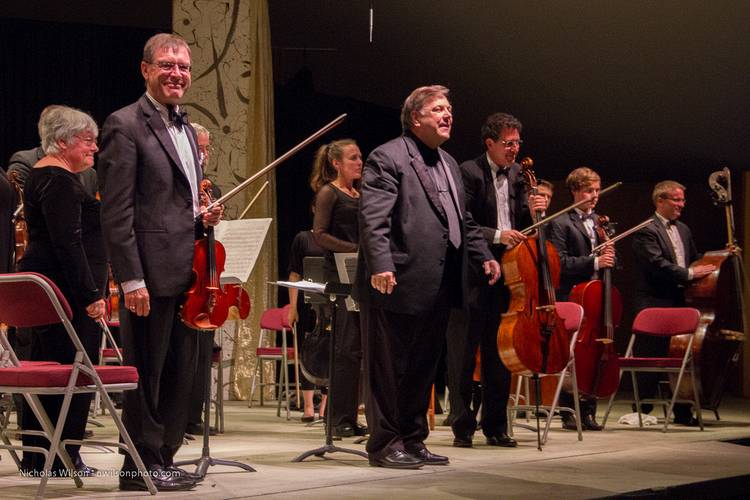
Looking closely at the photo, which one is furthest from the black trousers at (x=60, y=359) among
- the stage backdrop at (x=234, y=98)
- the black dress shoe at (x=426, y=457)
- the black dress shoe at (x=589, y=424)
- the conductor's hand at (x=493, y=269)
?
the stage backdrop at (x=234, y=98)

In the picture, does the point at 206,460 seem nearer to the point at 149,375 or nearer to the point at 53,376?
the point at 149,375

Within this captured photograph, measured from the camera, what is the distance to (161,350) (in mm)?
3361

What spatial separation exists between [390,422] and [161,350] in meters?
1.06

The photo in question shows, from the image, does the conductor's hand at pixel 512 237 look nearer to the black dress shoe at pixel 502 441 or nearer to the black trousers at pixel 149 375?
the black dress shoe at pixel 502 441

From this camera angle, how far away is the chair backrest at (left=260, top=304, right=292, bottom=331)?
7.17m

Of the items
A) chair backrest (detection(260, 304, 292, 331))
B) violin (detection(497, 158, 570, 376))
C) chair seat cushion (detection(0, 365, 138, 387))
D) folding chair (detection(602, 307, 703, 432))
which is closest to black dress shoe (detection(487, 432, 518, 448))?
violin (detection(497, 158, 570, 376))

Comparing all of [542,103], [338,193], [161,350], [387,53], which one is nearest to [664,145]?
[542,103]

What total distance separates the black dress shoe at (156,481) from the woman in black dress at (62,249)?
1.55 ft

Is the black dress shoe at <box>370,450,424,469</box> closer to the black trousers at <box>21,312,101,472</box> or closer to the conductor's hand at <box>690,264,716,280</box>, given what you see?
the black trousers at <box>21,312,101,472</box>

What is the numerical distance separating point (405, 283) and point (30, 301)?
1.43m

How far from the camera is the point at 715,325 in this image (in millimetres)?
6207

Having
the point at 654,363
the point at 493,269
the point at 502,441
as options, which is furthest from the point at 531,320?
the point at 654,363

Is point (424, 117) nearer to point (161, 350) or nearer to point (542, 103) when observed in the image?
point (161, 350)

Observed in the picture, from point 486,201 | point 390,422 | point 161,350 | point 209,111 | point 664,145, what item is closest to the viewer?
point 161,350
